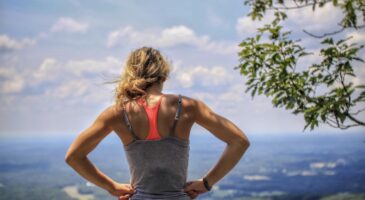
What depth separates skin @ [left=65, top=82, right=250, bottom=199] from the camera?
265 centimetres

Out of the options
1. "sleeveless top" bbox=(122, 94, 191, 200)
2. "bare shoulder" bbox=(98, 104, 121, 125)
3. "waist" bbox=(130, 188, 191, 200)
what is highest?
"bare shoulder" bbox=(98, 104, 121, 125)

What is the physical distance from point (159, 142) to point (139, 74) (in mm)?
375

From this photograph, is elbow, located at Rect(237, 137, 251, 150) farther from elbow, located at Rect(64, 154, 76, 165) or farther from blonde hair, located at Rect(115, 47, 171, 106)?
elbow, located at Rect(64, 154, 76, 165)

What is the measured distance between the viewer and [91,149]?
284 cm

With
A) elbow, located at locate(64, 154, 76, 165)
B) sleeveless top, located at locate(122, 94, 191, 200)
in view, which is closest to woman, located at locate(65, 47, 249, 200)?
sleeveless top, located at locate(122, 94, 191, 200)

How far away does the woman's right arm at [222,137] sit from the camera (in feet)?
8.89

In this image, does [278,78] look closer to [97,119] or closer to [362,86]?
[362,86]

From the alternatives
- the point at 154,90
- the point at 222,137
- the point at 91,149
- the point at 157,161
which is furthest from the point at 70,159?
the point at 222,137

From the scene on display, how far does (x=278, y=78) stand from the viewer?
175 inches

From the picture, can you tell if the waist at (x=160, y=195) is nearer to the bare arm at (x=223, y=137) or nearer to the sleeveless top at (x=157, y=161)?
the sleeveless top at (x=157, y=161)

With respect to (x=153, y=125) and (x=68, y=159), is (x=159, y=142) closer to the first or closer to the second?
(x=153, y=125)

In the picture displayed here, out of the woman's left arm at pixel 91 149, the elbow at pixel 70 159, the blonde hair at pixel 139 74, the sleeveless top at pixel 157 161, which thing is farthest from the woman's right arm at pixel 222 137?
the elbow at pixel 70 159

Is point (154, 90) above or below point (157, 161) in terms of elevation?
above

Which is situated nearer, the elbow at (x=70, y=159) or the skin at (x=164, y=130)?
the skin at (x=164, y=130)
